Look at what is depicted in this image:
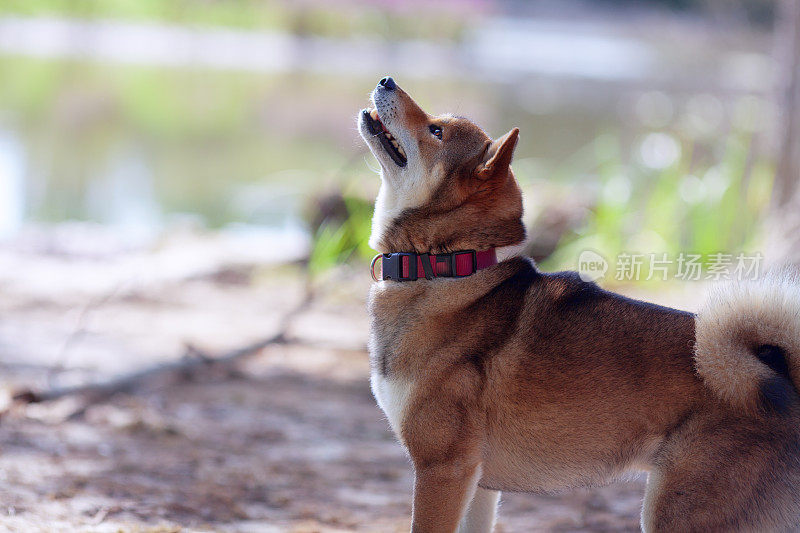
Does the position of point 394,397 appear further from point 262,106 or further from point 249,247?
point 262,106

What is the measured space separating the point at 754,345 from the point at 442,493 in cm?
99

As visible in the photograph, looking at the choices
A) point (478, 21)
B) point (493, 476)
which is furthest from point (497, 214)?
point (478, 21)

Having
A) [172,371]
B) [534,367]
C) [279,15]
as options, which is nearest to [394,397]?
[534,367]

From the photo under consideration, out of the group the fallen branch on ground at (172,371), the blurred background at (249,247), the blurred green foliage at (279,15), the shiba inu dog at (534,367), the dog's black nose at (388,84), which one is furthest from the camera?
the blurred green foliage at (279,15)

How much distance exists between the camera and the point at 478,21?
28.2 m

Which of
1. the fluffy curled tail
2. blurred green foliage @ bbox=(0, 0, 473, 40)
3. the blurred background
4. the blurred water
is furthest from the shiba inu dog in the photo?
blurred green foliage @ bbox=(0, 0, 473, 40)

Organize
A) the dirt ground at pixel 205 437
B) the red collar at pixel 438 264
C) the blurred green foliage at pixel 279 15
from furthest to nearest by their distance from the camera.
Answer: the blurred green foliage at pixel 279 15
the dirt ground at pixel 205 437
the red collar at pixel 438 264

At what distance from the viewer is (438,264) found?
9.16ft

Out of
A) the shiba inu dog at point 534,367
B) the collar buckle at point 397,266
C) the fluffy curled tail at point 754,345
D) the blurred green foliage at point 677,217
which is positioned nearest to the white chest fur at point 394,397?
the shiba inu dog at point 534,367

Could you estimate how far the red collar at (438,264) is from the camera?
2.78 m

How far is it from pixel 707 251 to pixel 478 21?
22652 millimetres

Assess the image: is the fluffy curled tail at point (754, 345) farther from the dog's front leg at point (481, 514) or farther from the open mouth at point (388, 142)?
the open mouth at point (388, 142)

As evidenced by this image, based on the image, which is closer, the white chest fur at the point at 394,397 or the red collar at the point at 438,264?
the white chest fur at the point at 394,397

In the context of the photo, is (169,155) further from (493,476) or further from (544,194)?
(493,476)
